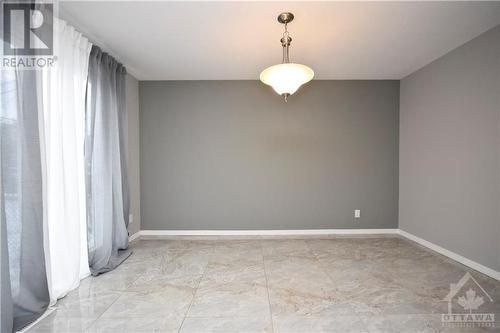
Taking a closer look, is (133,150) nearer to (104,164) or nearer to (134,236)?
(104,164)

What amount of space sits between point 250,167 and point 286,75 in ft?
6.59

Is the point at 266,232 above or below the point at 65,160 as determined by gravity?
below

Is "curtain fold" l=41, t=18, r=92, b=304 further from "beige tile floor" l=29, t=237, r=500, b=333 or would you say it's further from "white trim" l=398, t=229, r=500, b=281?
"white trim" l=398, t=229, r=500, b=281

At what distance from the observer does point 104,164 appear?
8.67 ft

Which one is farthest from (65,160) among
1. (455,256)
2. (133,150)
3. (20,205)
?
(455,256)

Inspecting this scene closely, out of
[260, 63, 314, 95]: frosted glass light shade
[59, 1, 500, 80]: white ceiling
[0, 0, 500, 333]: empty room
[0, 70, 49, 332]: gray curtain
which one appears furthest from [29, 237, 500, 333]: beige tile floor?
[59, 1, 500, 80]: white ceiling

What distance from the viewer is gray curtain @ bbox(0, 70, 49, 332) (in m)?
1.50

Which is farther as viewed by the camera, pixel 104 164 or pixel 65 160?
pixel 104 164

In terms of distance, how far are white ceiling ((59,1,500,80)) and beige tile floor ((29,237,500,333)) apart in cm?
251

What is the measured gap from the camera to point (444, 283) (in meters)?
2.24

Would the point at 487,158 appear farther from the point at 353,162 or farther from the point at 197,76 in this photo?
the point at 197,76

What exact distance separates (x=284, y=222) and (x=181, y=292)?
2052 mm

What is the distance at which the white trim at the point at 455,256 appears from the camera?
7.66ft

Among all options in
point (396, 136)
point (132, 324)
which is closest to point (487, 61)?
point (396, 136)
